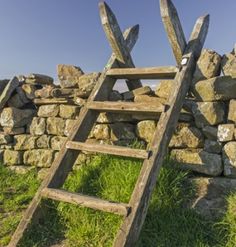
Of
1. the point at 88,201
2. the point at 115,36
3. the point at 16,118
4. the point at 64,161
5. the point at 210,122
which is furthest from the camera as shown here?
the point at 16,118

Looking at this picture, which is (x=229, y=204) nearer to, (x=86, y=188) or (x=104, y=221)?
(x=104, y=221)

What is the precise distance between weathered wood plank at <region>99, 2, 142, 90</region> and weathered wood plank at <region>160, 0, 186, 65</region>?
0.59m

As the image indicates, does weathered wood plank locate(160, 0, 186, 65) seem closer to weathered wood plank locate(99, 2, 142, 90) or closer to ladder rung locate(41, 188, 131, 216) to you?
weathered wood plank locate(99, 2, 142, 90)

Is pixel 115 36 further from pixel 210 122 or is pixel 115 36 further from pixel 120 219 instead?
pixel 120 219

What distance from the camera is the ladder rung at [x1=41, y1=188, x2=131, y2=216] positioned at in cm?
262

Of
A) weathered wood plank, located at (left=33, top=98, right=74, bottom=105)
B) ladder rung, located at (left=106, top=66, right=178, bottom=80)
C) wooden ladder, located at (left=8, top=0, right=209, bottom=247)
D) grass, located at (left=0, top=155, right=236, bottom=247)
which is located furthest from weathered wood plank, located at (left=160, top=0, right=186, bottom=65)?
weathered wood plank, located at (left=33, top=98, right=74, bottom=105)

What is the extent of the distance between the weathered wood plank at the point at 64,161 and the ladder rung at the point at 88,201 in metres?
0.14

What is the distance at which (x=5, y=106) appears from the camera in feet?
16.2

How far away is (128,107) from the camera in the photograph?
11.0 ft

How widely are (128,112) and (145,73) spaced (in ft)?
1.48

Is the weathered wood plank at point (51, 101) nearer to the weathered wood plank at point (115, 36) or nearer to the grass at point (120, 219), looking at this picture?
the weathered wood plank at point (115, 36)

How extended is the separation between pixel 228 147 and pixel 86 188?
147 cm

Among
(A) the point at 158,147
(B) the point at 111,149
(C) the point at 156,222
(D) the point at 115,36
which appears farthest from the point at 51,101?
(C) the point at 156,222

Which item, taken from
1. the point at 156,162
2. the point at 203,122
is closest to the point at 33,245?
the point at 156,162
